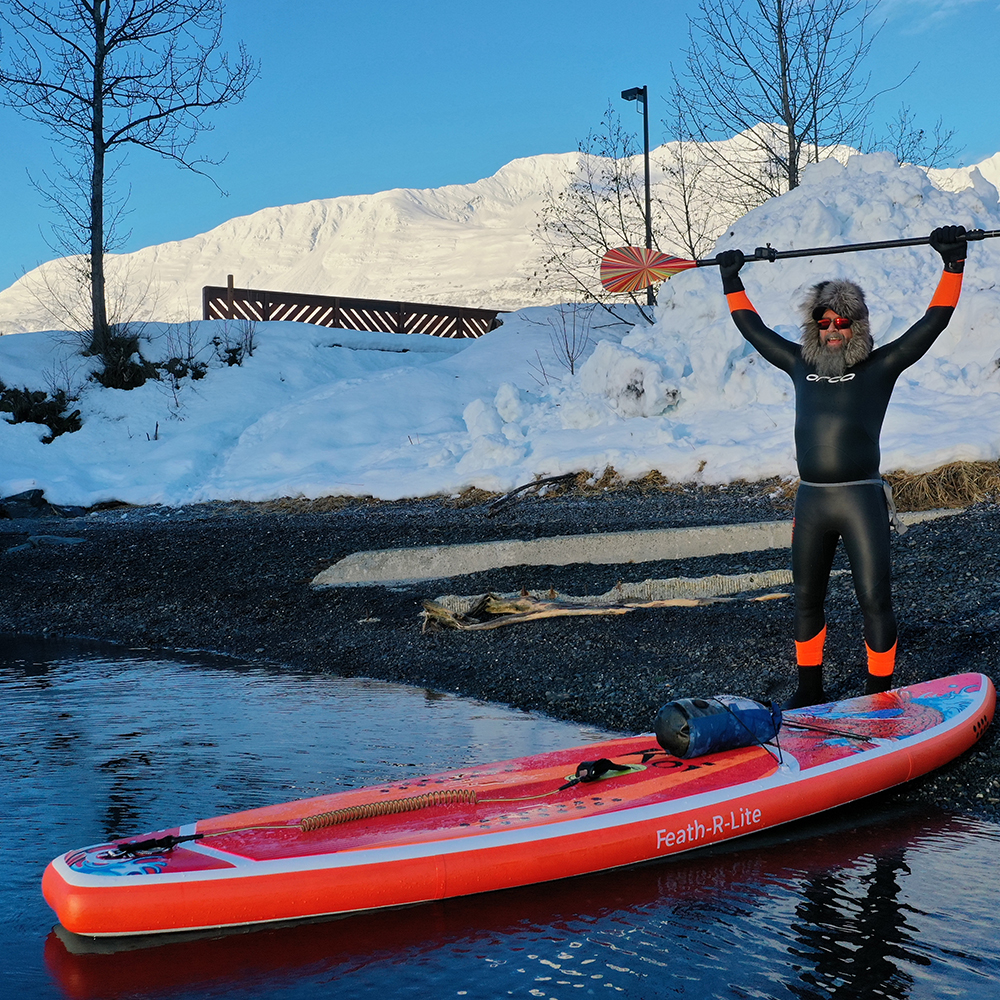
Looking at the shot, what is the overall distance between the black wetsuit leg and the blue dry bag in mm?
867

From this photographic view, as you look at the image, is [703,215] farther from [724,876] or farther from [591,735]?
[724,876]

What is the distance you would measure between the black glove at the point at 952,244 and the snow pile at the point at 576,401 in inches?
281

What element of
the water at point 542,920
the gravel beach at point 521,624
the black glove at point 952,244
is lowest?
the water at point 542,920

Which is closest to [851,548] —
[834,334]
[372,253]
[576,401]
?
[834,334]

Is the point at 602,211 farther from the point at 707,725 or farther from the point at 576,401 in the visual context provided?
the point at 707,725

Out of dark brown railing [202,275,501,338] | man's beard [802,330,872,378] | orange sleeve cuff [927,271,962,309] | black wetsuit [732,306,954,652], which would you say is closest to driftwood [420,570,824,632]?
black wetsuit [732,306,954,652]

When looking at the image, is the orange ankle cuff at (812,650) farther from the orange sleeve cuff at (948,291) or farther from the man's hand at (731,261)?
the man's hand at (731,261)

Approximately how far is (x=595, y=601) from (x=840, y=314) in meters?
3.67

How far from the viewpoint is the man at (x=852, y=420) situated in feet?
16.9

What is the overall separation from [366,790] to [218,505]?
1329cm

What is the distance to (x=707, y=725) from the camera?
4645 mm

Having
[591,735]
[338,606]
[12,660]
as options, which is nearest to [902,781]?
[591,735]

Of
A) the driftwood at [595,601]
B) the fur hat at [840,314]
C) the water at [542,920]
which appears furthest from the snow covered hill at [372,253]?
the water at [542,920]

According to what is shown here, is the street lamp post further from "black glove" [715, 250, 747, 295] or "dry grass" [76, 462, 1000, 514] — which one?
"black glove" [715, 250, 747, 295]
